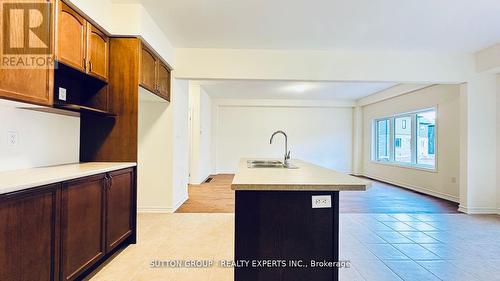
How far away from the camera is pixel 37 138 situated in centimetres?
230

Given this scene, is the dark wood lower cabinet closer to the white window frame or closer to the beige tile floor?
the beige tile floor

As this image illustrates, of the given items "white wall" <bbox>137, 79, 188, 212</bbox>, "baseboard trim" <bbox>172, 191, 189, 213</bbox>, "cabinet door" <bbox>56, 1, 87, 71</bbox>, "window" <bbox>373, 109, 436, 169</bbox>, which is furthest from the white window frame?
"cabinet door" <bbox>56, 1, 87, 71</bbox>

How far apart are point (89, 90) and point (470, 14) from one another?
4200 millimetres

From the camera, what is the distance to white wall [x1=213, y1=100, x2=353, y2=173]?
8.80m

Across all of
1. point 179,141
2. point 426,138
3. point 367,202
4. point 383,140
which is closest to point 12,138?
point 179,141

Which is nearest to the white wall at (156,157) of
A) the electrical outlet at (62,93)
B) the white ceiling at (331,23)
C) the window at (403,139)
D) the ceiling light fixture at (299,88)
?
the white ceiling at (331,23)

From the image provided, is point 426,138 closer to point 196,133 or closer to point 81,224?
point 196,133

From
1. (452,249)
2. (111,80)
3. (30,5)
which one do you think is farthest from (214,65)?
(452,249)

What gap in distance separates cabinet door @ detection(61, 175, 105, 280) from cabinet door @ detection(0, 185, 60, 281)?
0.08m

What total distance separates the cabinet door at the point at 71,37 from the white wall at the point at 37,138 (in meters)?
0.53

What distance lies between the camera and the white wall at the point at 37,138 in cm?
201

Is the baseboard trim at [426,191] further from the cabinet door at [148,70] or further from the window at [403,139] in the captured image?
the cabinet door at [148,70]

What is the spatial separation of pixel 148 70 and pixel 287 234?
249 centimetres

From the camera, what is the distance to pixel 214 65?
4.14m
